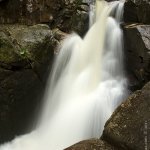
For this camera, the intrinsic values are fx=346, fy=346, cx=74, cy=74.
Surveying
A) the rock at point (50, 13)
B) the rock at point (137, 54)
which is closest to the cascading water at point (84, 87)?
the rock at point (137, 54)

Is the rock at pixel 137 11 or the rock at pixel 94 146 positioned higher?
the rock at pixel 137 11

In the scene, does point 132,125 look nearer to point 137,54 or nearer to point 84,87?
point 137,54

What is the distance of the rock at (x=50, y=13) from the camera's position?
1195cm

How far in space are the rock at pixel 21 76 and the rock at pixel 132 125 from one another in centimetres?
473

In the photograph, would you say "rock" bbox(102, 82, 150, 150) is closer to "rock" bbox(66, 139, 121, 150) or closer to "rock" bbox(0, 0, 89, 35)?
"rock" bbox(66, 139, 121, 150)

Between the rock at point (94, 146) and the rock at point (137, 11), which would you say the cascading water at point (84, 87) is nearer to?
the rock at point (137, 11)

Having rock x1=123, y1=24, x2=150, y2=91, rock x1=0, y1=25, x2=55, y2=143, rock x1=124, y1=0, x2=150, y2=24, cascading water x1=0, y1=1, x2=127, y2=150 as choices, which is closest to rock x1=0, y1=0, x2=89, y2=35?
cascading water x1=0, y1=1, x2=127, y2=150

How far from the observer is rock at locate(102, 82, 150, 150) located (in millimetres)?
6113

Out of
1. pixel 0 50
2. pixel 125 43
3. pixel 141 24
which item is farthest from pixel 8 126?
pixel 141 24

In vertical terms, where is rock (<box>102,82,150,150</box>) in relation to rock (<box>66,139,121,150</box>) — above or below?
above

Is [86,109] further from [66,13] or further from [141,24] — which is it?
[66,13]

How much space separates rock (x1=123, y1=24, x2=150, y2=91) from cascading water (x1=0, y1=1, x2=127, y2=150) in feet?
0.97

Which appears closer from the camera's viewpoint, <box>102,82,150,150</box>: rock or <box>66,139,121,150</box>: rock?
<box>102,82,150,150</box>: rock

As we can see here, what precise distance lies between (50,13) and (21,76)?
312 cm
